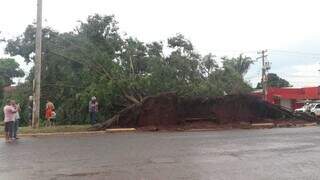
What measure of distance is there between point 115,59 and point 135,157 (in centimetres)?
2215

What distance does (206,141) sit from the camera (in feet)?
59.1

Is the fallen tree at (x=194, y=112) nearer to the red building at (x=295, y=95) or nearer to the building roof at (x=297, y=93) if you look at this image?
the red building at (x=295, y=95)

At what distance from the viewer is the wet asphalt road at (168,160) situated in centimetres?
1095

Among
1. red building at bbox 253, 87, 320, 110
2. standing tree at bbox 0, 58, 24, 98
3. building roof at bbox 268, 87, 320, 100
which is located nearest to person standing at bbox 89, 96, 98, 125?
standing tree at bbox 0, 58, 24, 98

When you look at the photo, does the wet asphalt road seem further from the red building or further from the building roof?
the building roof

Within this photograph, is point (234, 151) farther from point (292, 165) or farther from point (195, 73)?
point (195, 73)

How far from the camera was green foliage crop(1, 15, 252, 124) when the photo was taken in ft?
109

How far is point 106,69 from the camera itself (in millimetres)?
33625

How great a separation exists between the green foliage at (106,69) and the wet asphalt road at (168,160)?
1526cm

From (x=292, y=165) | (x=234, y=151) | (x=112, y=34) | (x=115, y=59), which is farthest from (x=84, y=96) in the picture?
(x=292, y=165)

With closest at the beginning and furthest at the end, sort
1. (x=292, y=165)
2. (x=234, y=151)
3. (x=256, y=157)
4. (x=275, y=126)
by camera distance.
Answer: (x=292, y=165), (x=256, y=157), (x=234, y=151), (x=275, y=126)

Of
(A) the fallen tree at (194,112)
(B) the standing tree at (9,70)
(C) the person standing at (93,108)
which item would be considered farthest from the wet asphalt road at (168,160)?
(B) the standing tree at (9,70)

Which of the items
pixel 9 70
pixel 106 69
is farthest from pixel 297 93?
pixel 106 69

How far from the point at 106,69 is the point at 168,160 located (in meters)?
21.1
